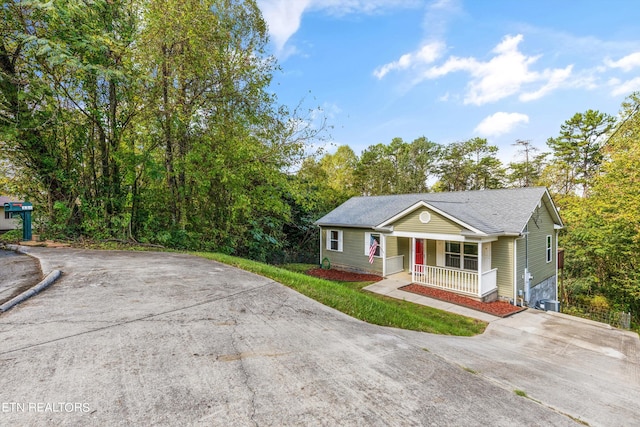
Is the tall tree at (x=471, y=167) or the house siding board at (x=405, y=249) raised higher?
the tall tree at (x=471, y=167)

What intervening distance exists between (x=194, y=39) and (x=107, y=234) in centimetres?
714

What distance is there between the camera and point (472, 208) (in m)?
12.0

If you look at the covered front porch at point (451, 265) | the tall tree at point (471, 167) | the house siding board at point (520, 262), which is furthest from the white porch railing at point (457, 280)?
the tall tree at point (471, 167)

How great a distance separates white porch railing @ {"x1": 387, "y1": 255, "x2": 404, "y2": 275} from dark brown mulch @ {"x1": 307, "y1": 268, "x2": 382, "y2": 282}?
0.68m

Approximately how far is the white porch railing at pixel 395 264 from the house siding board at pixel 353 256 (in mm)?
506

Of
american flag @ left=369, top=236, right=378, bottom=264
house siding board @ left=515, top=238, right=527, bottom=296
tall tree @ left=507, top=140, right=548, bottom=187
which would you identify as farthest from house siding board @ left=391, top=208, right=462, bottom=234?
tall tree @ left=507, top=140, right=548, bottom=187

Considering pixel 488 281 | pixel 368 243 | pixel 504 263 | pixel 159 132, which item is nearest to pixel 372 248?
pixel 368 243

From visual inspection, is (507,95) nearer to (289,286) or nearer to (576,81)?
(576,81)

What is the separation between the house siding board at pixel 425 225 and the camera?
33.8 ft

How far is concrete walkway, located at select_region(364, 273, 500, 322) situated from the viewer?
8.51m

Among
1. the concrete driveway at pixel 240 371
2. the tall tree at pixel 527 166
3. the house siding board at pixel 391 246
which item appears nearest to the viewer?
the concrete driveway at pixel 240 371

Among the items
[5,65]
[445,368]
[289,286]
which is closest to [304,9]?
[5,65]

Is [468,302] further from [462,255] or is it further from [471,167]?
[471,167]

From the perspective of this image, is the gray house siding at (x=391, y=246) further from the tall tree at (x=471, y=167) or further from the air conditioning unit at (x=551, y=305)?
the tall tree at (x=471, y=167)
